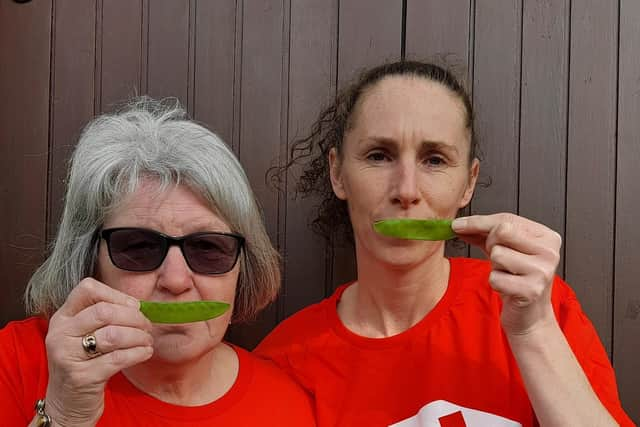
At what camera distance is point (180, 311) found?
1.77 meters

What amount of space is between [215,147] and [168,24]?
130 cm

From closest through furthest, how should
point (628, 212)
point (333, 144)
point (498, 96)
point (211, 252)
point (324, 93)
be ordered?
point (211, 252) → point (333, 144) → point (628, 212) → point (498, 96) → point (324, 93)

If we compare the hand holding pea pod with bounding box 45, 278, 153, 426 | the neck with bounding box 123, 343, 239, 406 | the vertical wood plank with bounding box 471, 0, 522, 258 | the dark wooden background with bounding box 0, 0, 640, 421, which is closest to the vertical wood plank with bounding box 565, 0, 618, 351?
the dark wooden background with bounding box 0, 0, 640, 421

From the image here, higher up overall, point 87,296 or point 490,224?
point 490,224

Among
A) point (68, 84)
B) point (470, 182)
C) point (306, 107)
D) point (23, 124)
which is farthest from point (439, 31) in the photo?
point (23, 124)

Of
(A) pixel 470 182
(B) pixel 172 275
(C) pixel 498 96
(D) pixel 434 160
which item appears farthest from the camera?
(C) pixel 498 96

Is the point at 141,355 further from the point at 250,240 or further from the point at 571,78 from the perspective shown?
the point at 571,78

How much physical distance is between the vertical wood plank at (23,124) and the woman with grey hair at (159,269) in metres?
1.14

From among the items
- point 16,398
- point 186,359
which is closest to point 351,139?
point 186,359

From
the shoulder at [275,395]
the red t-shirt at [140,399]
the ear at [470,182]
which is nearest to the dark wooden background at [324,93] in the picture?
the ear at [470,182]

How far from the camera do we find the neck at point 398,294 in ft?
7.33

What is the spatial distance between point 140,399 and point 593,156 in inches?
87.5

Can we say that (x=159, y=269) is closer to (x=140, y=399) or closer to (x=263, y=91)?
(x=140, y=399)

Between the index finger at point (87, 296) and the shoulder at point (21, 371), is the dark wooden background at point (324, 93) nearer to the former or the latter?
the shoulder at point (21, 371)
